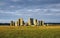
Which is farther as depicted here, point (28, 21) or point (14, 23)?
point (14, 23)

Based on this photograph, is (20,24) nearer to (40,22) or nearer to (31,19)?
(31,19)

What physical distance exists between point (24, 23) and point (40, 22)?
12.8m

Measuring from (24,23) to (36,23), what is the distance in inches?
346

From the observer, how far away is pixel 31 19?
160 metres

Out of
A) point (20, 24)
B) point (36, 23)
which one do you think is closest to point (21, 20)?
point (20, 24)

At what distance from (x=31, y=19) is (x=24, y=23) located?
8855mm

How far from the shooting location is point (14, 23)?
168 meters

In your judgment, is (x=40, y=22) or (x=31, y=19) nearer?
(x=31, y=19)

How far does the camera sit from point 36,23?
16588 centimetres

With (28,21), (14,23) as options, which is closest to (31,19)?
(28,21)

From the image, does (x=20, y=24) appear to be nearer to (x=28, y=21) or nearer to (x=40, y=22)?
(x=28, y=21)

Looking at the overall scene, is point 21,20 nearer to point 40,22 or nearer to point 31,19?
point 31,19

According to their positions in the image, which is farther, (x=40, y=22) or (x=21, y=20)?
(x=40, y=22)

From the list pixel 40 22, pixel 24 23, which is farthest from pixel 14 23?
pixel 40 22
